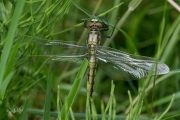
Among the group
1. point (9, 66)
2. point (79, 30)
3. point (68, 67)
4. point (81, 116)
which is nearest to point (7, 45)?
point (9, 66)

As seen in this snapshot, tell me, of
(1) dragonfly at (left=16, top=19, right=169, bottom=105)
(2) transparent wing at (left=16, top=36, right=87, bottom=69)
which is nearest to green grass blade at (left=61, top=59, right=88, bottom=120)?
(2) transparent wing at (left=16, top=36, right=87, bottom=69)

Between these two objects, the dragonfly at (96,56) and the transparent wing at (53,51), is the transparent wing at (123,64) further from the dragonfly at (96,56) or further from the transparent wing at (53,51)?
the transparent wing at (53,51)

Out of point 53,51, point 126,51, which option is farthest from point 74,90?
point 126,51

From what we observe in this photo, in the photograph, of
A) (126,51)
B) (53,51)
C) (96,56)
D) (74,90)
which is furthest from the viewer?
(126,51)

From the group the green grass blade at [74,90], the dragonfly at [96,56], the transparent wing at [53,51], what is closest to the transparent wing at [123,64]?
the dragonfly at [96,56]

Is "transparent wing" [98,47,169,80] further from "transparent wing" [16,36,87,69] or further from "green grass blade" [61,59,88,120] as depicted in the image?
"green grass blade" [61,59,88,120]

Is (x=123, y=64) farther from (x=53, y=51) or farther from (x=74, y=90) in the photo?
(x=74, y=90)
